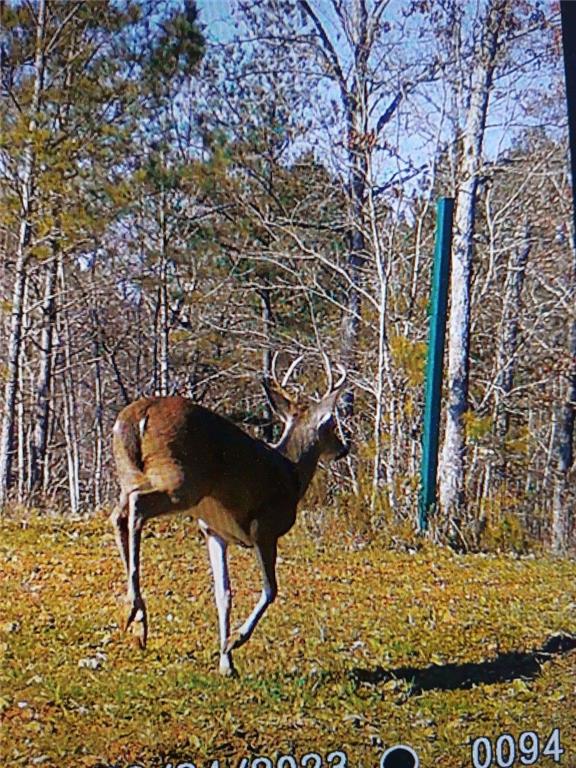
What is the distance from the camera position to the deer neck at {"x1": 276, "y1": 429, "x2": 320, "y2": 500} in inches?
66.0

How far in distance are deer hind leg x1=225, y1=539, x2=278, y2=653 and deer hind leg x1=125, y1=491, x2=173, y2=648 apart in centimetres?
15

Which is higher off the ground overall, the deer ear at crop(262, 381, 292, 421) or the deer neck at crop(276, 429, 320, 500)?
the deer ear at crop(262, 381, 292, 421)

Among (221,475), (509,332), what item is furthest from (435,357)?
(221,475)

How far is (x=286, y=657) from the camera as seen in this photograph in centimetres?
165

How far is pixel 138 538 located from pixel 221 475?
158 millimetres

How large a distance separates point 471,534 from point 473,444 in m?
0.16

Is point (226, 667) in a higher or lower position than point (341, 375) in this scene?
lower

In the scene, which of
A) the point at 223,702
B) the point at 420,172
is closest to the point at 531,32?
the point at 420,172

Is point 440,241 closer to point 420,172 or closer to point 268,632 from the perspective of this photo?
point 420,172

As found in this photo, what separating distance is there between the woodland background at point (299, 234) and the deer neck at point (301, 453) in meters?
0.04

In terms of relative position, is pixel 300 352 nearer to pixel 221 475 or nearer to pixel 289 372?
pixel 289 372

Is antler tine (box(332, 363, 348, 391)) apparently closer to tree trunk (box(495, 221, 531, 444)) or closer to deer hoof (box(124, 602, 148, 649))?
tree trunk (box(495, 221, 531, 444))
